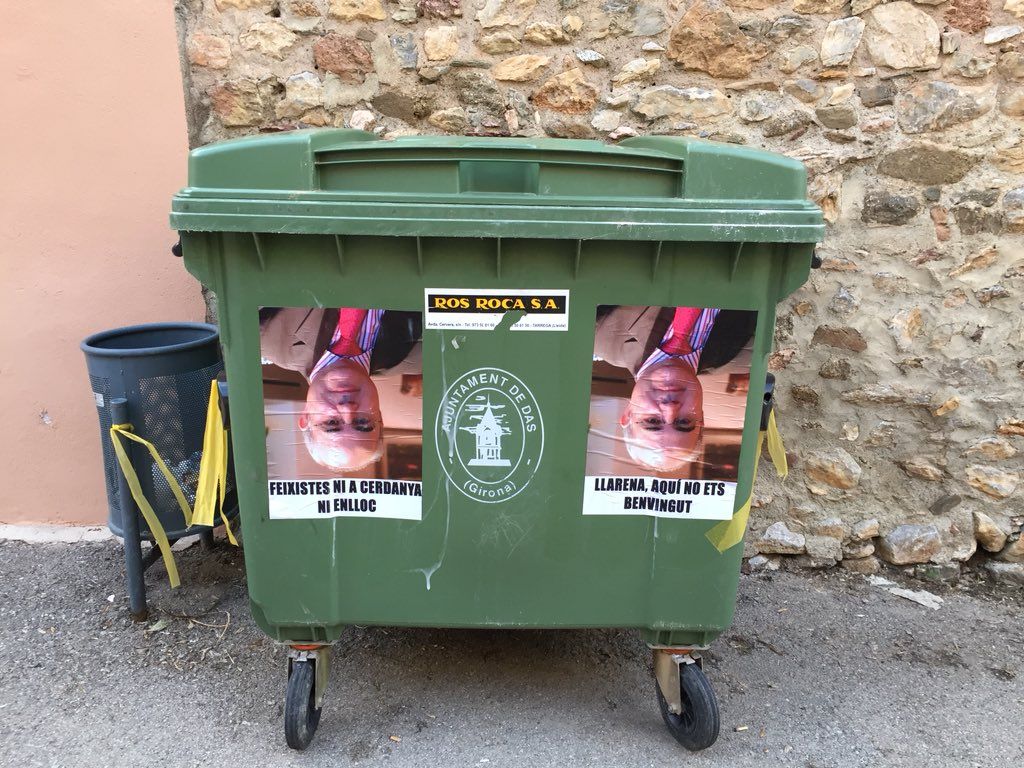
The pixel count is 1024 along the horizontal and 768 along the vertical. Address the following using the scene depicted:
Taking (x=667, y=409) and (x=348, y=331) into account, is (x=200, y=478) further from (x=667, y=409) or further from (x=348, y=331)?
(x=667, y=409)

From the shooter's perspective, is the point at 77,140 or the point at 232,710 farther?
the point at 77,140

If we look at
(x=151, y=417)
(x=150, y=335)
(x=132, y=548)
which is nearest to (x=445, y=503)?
(x=151, y=417)

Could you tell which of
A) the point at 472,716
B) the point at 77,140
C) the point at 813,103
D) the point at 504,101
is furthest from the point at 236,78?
the point at 472,716

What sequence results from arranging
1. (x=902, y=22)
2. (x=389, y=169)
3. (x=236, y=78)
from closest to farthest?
(x=389, y=169), (x=902, y=22), (x=236, y=78)

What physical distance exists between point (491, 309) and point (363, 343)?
0.34 metres

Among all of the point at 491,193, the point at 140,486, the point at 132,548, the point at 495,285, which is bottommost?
the point at 132,548

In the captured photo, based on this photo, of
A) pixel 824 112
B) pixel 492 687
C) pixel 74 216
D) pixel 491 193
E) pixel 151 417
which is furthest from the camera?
pixel 74 216

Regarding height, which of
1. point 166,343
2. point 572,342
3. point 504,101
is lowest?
point 166,343

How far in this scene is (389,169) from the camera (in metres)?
1.93

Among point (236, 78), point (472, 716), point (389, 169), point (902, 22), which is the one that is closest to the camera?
point (389, 169)

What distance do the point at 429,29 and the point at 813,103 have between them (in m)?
1.54

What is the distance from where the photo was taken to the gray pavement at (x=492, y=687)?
229 centimetres

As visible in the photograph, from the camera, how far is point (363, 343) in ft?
6.40

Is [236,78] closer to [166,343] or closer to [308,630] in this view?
[166,343]
